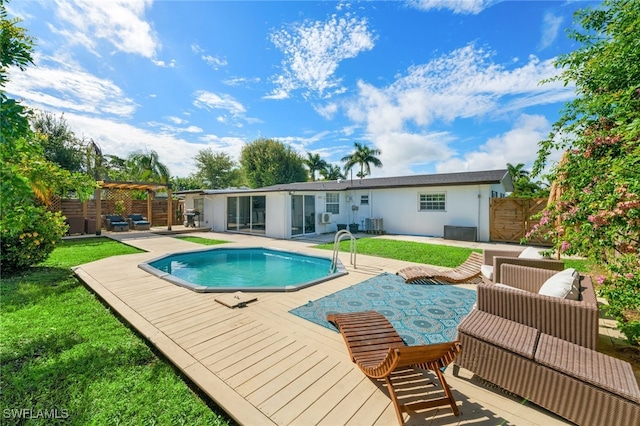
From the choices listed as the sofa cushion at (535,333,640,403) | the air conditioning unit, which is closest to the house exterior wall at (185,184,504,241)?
the air conditioning unit

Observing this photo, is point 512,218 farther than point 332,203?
No

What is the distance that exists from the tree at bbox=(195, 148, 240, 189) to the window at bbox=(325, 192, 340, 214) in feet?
82.1

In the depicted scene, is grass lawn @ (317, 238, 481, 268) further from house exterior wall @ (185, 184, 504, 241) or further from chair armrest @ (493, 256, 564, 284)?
house exterior wall @ (185, 184, 504, 241)

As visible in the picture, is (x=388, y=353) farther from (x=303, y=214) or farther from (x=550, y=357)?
(x=303, y=214)

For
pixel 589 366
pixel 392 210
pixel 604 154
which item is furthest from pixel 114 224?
pixel 604 154

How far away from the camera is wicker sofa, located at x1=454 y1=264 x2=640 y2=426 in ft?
6.31

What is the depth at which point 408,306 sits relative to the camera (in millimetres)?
4641

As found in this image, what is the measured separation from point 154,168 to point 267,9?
2218 centimetres

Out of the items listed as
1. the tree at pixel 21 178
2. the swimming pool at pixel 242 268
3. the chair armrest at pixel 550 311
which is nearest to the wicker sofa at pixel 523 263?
the chair armrest at pixel 550 311

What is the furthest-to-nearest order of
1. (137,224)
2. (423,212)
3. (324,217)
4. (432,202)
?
(137,224) → (324,217) → (423,212) → (432,202)

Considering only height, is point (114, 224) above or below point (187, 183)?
below

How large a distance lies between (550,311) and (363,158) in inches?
1112

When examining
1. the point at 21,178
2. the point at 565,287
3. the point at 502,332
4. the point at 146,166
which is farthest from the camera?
the point at 146,166

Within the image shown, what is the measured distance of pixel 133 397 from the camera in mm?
2455
